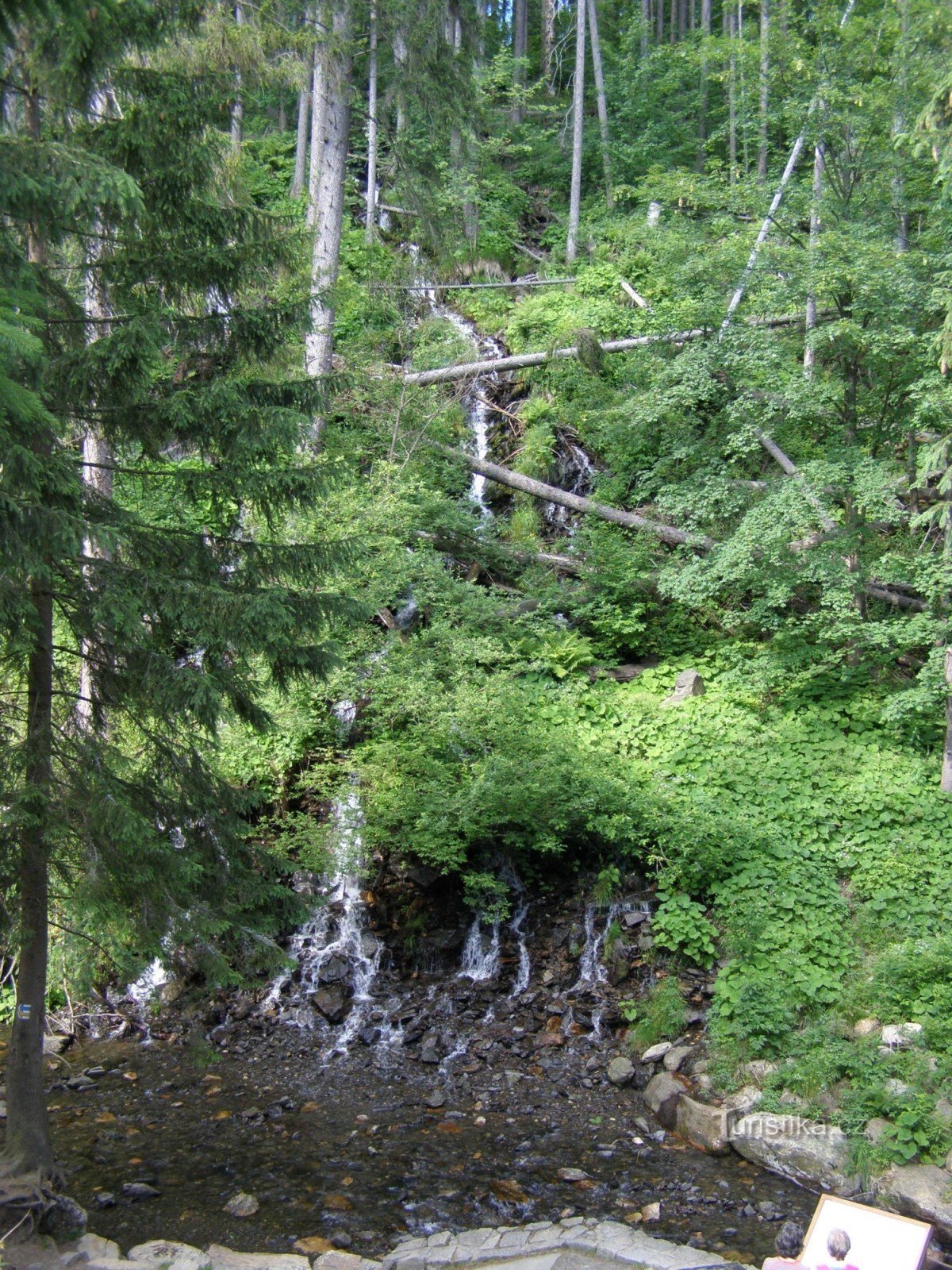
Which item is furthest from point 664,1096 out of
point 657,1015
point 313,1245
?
point 313,1245

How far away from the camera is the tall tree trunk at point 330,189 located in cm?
1414

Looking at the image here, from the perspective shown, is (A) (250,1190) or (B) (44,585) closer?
(B) (44,585)

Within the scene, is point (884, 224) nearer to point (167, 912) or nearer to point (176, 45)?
point (176, 45)

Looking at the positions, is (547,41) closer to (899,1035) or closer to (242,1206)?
(899,1035)

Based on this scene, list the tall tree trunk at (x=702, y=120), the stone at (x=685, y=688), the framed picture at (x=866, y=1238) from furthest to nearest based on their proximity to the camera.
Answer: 1. the tall tree trunk at (x=702, y=120)
2. the stone at (x=685, y=688)
3. the framed picture at (x=866, y=1238)

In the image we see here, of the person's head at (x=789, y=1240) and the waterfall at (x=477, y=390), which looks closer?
the person's head at (x=789, y=1240)

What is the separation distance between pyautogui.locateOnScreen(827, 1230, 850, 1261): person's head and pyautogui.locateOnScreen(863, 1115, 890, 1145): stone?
124 inches

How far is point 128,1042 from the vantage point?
33.9 feet

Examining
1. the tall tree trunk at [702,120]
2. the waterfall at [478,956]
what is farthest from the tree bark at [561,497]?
the tall tree trunk at [702,120]

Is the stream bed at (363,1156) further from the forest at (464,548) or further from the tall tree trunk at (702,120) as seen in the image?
the tall tree trunk at (702,120)

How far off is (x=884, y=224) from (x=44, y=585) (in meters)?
11.3

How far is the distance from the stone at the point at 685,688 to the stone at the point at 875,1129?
5.41 metres

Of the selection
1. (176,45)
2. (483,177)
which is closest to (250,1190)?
(176,45)

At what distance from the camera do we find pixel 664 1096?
888 centimetres
